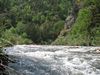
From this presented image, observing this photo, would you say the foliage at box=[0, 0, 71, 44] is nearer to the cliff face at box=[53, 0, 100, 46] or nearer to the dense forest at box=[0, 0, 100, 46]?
the dense forest at box=[0, 0, 100, 46]

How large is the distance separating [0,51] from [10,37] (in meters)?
25.6

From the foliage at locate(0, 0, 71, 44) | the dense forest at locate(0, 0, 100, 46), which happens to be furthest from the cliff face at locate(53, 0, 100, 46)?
the foliage at locate(0, 0, 71, 44)

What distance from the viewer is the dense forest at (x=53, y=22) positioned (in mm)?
34250

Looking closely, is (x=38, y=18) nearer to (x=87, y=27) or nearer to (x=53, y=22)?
(x=53, y=22)

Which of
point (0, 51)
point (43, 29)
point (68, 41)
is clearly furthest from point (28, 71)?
point (43, 29)

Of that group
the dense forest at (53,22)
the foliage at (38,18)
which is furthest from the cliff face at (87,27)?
the foliage at (38,18)

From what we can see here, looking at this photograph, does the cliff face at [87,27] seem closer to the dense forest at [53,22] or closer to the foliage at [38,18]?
the dense forest at [53,22]

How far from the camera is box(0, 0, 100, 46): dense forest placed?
3425 centimetres

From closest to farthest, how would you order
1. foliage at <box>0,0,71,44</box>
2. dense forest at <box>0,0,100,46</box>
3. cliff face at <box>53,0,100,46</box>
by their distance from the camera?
cliff face at <box>53,0,100,46</box>
dense forest at <box>0,0,100,46</box>
foliage at <box>0,0,71,44</box>

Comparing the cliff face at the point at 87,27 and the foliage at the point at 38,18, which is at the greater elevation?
the cliff face at the point at 87,27

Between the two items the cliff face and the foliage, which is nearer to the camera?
the cliff face

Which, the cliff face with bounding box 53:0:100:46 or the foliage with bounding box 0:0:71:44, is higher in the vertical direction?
the cliff face with bounding box 53:0:100:46

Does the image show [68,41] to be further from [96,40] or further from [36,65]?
[36,65]

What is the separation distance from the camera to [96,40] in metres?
30.9
